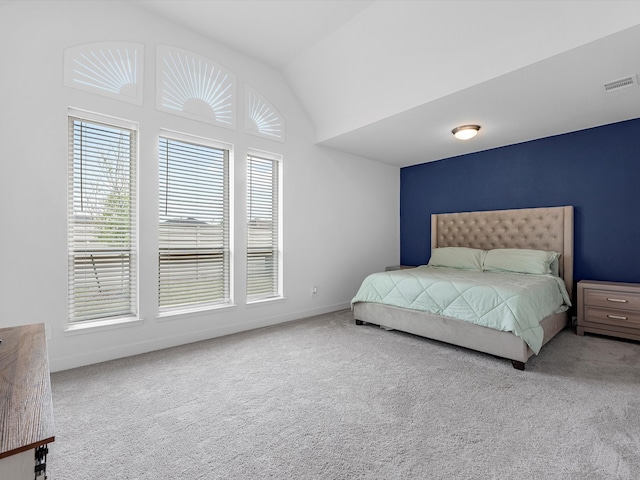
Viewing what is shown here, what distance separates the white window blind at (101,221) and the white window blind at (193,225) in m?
0.28

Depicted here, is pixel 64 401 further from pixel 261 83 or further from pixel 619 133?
pixel 619 133

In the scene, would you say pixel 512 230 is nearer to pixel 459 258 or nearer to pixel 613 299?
pixel 459 258

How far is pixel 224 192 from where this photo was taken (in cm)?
364


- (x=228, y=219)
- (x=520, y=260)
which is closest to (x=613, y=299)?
(x=520, y=260)

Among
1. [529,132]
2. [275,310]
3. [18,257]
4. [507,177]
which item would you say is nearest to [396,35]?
[529,132]

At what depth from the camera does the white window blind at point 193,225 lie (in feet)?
10.5

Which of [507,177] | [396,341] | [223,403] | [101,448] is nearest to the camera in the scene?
[101,448]

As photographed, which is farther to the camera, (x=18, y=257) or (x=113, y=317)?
(x=113, y=317)

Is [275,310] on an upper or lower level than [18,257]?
lower

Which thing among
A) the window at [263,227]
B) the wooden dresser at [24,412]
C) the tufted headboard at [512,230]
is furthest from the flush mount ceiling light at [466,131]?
the wooden dresser at [24,412]

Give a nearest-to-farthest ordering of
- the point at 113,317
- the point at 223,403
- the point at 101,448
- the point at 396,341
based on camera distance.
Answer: the point at 101,448 < the point at 223,403 < the point at 113,317 < the point at 396,341

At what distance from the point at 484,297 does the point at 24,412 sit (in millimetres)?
3001

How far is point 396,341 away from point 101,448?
2568mm

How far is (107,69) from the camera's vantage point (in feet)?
9.15
